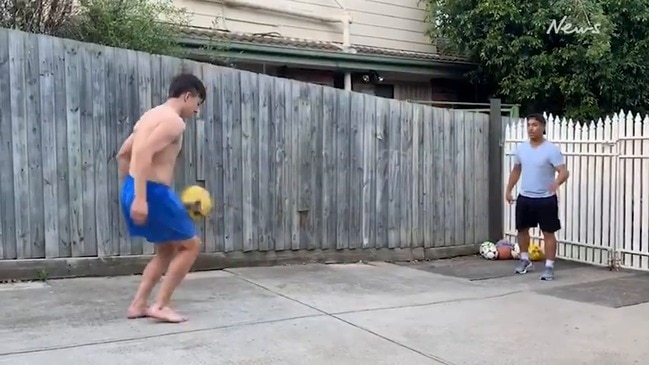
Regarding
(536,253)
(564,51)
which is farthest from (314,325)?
(564,51)

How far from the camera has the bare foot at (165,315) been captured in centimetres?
481

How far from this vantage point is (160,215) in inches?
182

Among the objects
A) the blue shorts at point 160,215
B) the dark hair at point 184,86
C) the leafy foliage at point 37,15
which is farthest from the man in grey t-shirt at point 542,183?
the leafy foliage at point 37,15

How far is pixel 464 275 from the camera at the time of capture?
7484 millimetres

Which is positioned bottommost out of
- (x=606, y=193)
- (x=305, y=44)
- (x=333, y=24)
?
(x=606, y=193)

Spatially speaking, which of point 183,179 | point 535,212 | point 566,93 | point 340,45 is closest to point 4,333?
point 183,179

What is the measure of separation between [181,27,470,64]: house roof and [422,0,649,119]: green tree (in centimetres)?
96

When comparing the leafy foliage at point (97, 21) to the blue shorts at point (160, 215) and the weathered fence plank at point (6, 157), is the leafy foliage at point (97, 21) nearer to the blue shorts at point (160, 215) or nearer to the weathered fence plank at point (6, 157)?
the weathered fence plank at point (6, 157)

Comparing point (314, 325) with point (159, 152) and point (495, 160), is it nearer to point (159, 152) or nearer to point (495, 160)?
point (159, 152)

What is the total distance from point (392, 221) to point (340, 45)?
4688 mm

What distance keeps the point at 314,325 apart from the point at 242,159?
2527mm

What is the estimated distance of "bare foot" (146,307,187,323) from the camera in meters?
4.81

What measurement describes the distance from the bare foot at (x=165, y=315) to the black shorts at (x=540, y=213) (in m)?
4.14

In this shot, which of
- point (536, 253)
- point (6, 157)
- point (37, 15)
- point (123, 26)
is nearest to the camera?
point (6, 157)
